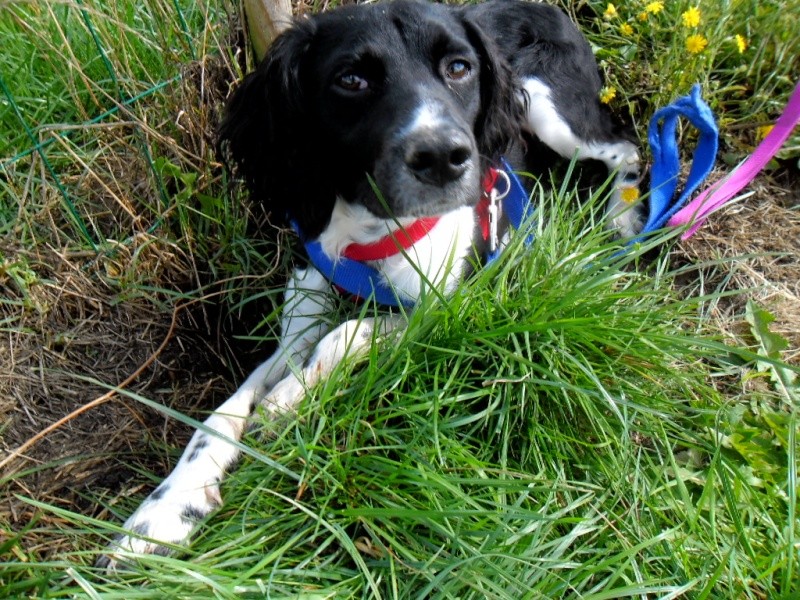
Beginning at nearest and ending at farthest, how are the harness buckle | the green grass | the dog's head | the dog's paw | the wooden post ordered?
the green grass
the dog's paw
the dog's head
the harness buckle
the wooden post

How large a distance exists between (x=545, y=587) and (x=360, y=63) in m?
1.40

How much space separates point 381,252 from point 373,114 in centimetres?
44

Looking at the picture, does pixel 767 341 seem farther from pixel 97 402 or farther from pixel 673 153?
pixel 97 402

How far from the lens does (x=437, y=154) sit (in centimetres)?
176

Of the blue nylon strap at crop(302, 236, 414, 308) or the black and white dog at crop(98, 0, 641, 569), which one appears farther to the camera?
the blue nylon strap at crop(302, 236, 414, 308)

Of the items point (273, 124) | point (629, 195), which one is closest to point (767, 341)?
point (629, 195)

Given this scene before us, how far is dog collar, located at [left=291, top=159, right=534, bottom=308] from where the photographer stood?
212 centimetres

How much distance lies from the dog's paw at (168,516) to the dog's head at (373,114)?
0.86 m

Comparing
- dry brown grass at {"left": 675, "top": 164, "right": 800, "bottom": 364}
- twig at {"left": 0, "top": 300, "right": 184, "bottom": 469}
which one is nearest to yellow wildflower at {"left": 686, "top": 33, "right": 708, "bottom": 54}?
dry brown grass at {"left": 675, "top": 164, "right": 800, "bottom": 364}

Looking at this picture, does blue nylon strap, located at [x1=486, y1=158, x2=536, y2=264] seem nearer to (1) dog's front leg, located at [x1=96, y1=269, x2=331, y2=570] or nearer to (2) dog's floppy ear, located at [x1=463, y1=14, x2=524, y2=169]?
(2) dog's floppy ear, located at [x1=463, y1=14, x2=524, y2=169]

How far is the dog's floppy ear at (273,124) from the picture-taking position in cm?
205

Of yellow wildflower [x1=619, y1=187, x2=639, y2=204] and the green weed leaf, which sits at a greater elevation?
yellow wildflower [x1=619, y1=187, x2=639, y2=204]

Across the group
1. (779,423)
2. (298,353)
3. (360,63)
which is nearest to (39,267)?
(298,353)

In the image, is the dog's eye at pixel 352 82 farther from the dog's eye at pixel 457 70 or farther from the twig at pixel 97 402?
the twig at pixel 97 402
